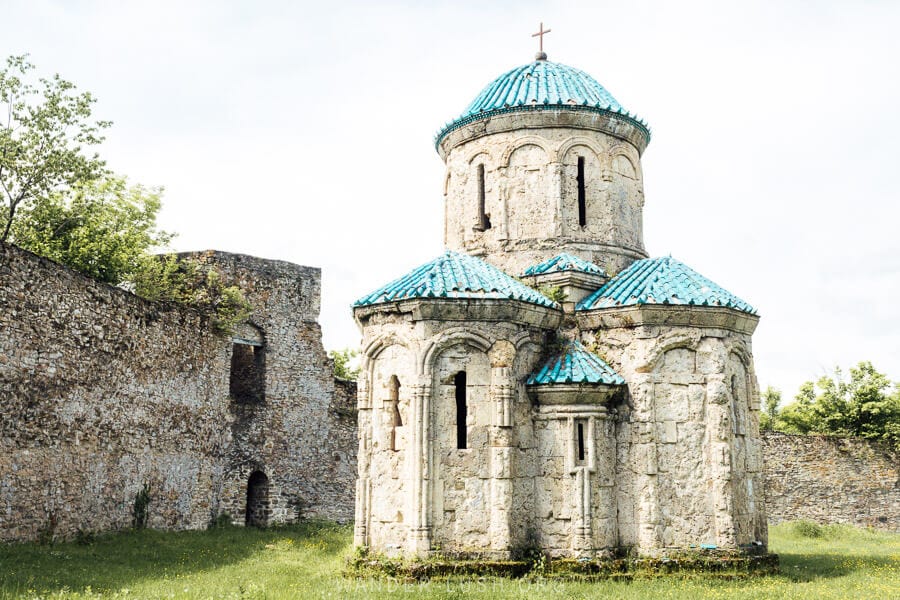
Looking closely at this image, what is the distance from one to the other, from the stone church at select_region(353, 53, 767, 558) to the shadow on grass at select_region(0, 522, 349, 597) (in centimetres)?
297

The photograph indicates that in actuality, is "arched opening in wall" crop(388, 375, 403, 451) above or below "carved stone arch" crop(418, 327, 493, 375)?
below

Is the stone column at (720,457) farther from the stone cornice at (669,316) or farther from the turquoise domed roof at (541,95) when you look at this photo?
the turquoise domed roof at (541,95)

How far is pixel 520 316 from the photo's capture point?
39.0 ft

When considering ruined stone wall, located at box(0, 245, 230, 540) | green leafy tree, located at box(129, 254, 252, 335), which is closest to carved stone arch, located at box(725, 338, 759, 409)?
ruined stone wall, located at box(0, 245, 230, 540)

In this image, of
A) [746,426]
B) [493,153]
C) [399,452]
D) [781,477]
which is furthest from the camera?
[781,477]

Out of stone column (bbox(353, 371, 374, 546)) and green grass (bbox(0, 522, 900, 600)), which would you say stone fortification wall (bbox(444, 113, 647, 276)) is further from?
green grass (bbox(0, 522, 900, 600))

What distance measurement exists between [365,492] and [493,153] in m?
5.90

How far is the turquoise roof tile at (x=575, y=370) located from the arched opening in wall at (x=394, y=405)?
177cm

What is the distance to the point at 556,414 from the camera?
11812mm

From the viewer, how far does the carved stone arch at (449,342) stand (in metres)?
11.4

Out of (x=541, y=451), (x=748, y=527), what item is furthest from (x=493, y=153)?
(x=748, y=527)

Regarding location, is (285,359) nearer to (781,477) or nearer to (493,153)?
(493,153)

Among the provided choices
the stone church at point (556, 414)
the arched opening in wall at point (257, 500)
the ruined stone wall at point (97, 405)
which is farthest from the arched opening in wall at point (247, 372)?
the stone church at point (556, 414)

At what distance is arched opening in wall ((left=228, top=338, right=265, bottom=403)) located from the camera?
19.5 meters
